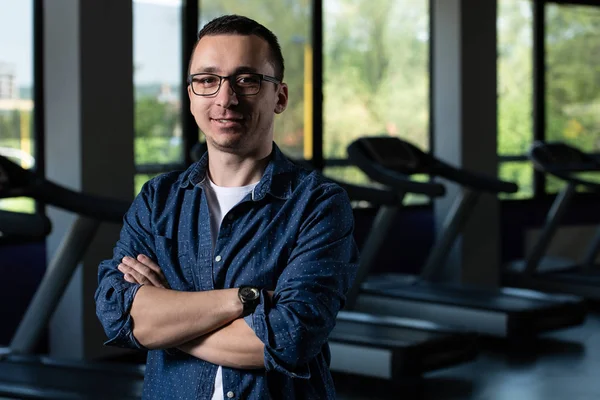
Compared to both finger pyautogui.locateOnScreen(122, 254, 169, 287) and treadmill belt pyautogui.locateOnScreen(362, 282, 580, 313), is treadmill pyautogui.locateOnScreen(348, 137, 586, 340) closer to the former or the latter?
treadmill belt pyautogui.locateOnScreen(362, 282, 580, 313)

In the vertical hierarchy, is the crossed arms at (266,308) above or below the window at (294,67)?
below

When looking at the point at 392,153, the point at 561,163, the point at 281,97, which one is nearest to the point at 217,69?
the point at 281,97

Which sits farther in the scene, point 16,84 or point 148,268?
point 16,84

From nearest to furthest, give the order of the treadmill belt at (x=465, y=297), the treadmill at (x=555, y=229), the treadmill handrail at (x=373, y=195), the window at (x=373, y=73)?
the treadmill handrail at (x=373, y=195) → the treadmill belt at (x=465, y=297) → the window at (x=373, y=73) → the treadmill at (x=555, y=229)

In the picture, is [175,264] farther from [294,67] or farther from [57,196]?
[294,67]

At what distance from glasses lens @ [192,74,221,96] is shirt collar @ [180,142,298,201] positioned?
15 centimetres

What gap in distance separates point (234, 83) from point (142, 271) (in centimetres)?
37

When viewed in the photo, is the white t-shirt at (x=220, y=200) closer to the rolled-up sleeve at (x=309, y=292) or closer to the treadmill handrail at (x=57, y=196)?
the rolled-up sleeve at (x=309, y=292)

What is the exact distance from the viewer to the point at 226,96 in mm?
1573

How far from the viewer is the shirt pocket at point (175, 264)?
166cm

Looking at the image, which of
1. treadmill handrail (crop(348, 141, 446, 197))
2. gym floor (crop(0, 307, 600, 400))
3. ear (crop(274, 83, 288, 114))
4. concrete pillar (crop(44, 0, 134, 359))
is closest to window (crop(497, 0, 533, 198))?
gym floor (crop(0, 307, 600, 400))

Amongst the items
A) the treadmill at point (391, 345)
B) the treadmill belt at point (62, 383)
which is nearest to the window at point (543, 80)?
the treadmill at point (391, 345)

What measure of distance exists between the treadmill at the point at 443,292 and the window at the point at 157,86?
110 centimetres

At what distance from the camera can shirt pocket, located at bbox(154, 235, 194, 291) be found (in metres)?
1.66
